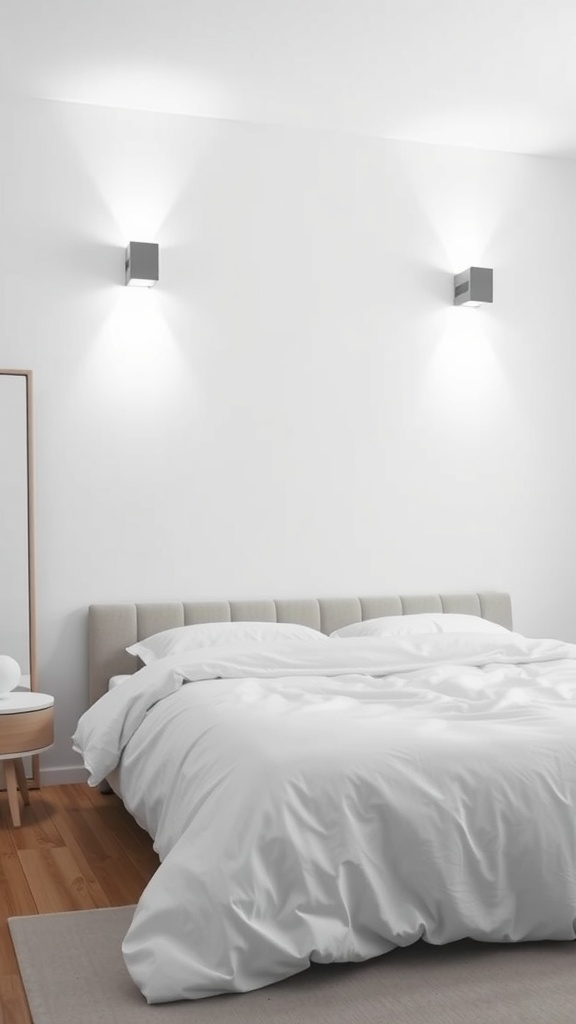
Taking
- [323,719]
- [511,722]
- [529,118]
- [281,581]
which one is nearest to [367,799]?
[323,719]

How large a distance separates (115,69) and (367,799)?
3014 millimetres

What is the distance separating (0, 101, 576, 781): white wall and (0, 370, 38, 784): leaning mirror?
111 mm

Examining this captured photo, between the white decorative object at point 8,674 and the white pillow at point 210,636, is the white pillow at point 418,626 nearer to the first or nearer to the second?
the white pillow at point 210,636

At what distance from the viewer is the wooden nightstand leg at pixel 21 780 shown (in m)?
4.02

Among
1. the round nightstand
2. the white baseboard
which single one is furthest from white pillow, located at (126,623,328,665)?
the white baseboard

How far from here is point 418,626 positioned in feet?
14.5

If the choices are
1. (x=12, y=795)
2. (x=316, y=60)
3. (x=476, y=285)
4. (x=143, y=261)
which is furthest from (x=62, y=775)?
(x=316, y=60)

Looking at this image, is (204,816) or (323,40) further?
(323,40)

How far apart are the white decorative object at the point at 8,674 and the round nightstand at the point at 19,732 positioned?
0.05 meters

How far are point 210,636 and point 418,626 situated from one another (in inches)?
35.7

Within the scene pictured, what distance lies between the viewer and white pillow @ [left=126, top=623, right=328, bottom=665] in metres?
4.05

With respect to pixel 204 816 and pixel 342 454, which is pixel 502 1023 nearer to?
pixel 204 816

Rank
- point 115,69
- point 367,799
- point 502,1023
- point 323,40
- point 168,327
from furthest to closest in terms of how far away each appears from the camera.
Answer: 1. point 168,327
2. point 115,69
3. point 323,40
4. point 367,799
5. point 502,1023

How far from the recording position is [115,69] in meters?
4.09
